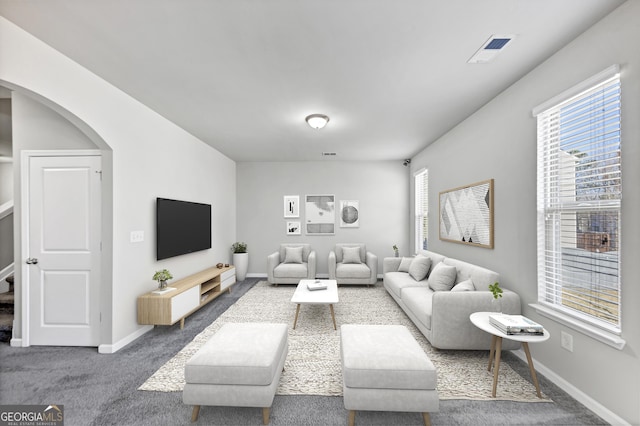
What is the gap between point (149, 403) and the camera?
6.43 feet

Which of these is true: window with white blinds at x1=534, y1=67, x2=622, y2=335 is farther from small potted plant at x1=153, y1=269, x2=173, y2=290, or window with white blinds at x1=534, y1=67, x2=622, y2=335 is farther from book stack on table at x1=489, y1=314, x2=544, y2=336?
small potted plant at x1=153, y1=269, x2=173, y2=290

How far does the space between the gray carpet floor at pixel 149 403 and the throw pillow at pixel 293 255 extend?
3206 millimetres

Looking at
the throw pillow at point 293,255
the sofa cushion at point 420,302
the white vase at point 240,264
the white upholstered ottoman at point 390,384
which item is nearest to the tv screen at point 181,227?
the white vase at point 240,264

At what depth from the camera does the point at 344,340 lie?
2.07m

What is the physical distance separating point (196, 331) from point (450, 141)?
4523mm

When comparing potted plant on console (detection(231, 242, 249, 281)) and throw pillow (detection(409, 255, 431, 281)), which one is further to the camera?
potted plant on console (detection(231, 242, 249, 281))

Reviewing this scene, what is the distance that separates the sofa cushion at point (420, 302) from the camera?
2.79 meters

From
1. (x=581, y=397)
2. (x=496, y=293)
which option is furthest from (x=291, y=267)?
(x=581, y=397)

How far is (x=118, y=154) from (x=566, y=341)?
4.54 metres

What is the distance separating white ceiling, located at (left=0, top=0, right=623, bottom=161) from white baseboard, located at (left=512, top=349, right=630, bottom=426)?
2.69m

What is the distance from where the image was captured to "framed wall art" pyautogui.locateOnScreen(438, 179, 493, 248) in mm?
3139

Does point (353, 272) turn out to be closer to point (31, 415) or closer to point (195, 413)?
point (195, 413)

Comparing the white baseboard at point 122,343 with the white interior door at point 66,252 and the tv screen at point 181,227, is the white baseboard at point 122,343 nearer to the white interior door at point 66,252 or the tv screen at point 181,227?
the white interior door at point 66,252

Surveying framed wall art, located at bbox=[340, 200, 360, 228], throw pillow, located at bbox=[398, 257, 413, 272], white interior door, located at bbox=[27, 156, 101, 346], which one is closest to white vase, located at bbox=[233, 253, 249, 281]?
framed wall art, located at bbox=[340, 200, 360, 228]
